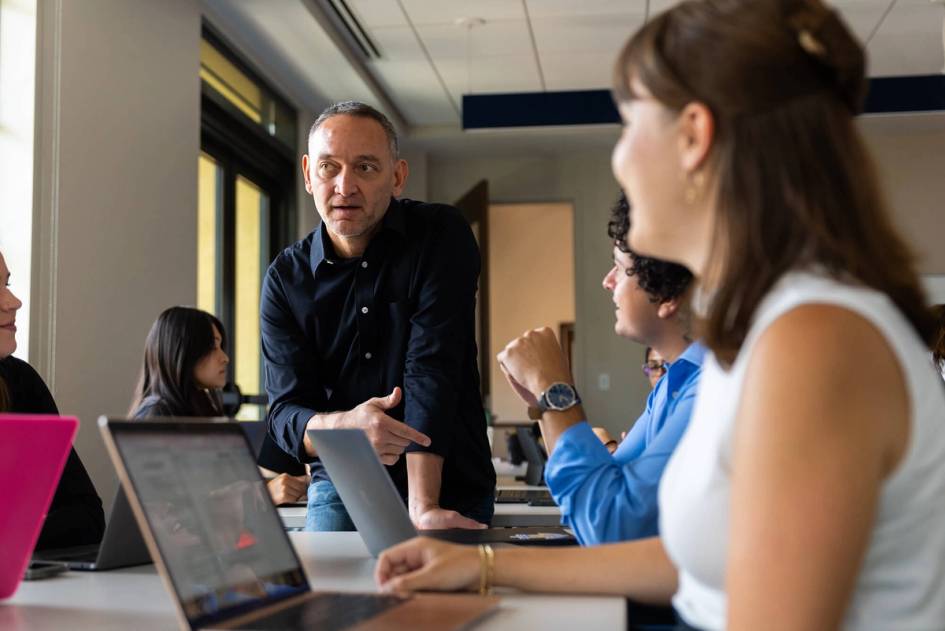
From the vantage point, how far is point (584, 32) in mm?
5910

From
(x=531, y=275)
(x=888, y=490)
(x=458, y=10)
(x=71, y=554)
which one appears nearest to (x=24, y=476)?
(x=71, y=554)

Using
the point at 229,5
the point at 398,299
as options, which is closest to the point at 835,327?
the point at 398,299

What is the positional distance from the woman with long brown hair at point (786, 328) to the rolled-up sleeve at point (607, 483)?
1.29 feet

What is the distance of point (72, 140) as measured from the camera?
160 inches

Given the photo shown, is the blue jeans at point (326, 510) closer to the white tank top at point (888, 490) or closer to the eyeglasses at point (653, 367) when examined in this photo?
the white tank top at point (888, 490)

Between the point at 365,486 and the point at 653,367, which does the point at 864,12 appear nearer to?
the point at 653,367

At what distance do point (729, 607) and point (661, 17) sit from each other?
542mm

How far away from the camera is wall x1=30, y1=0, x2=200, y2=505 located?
394 centimetres

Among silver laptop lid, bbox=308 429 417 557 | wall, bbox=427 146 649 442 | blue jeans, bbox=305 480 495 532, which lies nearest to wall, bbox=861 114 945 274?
wall, bbox=427 146 649 442

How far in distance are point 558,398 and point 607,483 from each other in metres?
0.17

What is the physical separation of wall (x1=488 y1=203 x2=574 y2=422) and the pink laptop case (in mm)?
8062

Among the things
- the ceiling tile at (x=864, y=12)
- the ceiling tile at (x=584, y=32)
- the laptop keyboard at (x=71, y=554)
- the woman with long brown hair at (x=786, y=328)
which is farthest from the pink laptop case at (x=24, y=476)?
the ceiling tile at (x=864, y=12)

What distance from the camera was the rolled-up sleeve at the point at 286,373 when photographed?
2326 mm

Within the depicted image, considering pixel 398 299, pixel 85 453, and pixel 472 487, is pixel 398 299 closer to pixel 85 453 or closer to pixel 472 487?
pixel 472 487
